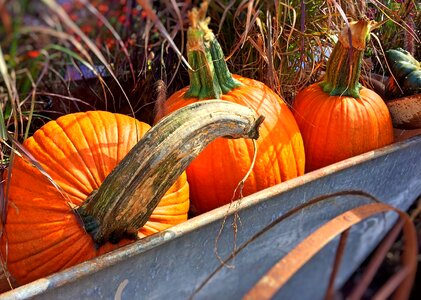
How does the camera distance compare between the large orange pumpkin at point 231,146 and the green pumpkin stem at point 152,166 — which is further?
the large orange pumpkin at point 231,146

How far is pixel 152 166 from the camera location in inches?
34.5

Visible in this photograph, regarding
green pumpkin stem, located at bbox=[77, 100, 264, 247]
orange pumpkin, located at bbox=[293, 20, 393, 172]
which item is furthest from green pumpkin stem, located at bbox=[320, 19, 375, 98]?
green pumpkin stem, located at bbox=[77, 100, 264, 247]

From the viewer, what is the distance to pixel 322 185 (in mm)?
1243

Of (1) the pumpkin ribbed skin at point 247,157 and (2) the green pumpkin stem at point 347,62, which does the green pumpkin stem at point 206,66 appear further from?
(2) the green pumpkin stem at point 347,62

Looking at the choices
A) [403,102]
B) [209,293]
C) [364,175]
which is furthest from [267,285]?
[403,102]

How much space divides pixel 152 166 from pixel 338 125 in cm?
65

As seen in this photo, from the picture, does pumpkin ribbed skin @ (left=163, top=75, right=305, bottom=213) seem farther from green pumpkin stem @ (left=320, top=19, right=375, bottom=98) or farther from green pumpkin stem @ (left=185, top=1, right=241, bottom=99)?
green pumpkin stem @ (left=320, top=19, right=375, bottom=98)

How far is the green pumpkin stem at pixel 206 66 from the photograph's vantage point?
110 cm

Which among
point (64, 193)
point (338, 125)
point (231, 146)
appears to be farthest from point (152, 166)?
point (338, 125)

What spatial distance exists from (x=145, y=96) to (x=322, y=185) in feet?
1.79

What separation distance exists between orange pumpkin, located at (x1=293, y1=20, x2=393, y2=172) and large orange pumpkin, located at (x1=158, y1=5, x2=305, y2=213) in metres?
0.12

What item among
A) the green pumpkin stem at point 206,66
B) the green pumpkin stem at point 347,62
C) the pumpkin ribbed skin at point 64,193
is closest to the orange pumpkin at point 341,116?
the green pumpkin stem at point 347,62

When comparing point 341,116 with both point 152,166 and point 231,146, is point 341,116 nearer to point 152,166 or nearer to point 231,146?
point 231,146

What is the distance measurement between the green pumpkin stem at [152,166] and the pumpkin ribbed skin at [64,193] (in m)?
0.04
